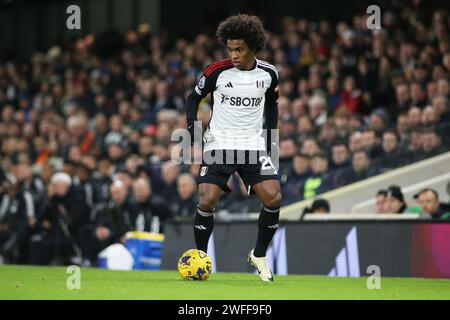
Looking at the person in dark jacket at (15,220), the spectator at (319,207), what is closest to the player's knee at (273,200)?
the spectator at (319,207)

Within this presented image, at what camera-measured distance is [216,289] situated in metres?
9.23

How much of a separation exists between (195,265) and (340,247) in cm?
322

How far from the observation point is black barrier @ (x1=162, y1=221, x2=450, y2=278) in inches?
486

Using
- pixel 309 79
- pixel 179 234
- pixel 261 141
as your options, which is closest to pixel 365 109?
pixel 309 79

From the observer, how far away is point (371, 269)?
41.8ft

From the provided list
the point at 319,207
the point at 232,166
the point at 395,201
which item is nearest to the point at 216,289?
the point at 232,166

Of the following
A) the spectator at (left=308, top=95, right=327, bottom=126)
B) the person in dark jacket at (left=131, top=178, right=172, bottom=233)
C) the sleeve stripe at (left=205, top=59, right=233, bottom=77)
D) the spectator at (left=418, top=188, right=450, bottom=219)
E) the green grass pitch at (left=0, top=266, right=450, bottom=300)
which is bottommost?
the green grass pitch at (left=0, top=266, right=450, bottom=300)

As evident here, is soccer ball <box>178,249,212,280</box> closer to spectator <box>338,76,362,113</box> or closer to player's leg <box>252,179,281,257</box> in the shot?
player's leg <box>252,179,281,257</box>

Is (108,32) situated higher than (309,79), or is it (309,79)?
(108,32)

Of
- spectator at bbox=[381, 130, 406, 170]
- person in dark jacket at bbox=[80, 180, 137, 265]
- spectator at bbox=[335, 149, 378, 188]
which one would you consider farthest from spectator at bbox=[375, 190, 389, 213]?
person in dark jacket at bbox=[80, 180, 137, 265]

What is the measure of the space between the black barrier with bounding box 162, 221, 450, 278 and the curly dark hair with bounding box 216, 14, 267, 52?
11.0 ft

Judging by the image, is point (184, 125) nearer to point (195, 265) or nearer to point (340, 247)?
point (340, 247)

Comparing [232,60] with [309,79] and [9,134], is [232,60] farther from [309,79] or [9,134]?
[9,134]

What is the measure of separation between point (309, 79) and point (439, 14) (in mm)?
2793
